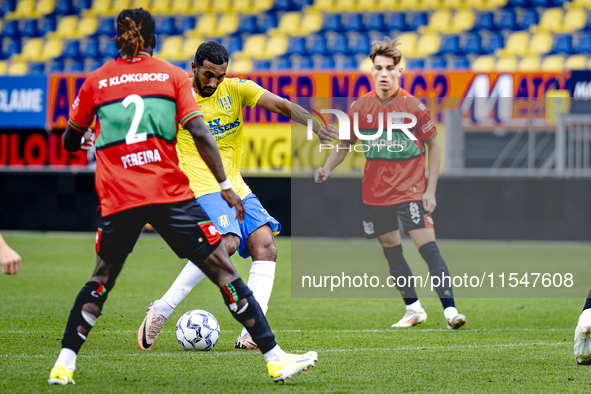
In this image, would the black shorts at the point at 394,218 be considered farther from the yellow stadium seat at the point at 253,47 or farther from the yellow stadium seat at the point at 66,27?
the yellow stadium seat at the point at 66,27

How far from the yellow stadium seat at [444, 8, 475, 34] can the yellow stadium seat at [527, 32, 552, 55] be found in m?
1.43

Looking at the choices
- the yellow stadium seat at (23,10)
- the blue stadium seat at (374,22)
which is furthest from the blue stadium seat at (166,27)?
the blue stadium seat at (374,22)

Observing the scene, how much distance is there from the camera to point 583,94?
13.3m

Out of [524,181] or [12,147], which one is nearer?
[524,181]

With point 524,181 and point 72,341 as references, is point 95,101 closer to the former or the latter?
point 72,341

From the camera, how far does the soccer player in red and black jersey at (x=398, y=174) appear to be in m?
6.34

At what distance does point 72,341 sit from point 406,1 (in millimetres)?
16177

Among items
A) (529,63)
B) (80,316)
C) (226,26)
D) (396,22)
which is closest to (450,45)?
(396,22)

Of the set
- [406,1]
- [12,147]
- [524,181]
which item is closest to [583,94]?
[524,181]

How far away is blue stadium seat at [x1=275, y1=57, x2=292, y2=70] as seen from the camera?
17469mm

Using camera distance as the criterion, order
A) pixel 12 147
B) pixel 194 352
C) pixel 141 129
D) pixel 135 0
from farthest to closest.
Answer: pixel 135 0 < pixel 12 147 < pixel 194 352 < pixel 141 129

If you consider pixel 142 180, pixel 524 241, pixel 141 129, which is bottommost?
pixel 524 241

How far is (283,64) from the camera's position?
17.6 meters

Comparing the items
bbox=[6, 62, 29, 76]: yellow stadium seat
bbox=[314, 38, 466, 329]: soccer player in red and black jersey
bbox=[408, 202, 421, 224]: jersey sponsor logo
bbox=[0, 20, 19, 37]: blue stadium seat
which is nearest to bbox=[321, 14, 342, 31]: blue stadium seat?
bbox=[6, 62, 29, 76]: yellow stadium seat
